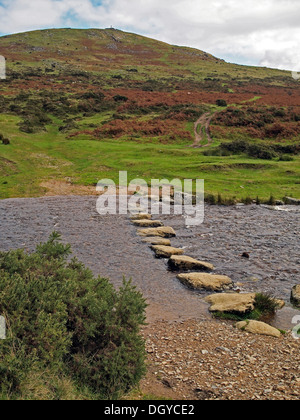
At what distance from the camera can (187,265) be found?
52.6ft

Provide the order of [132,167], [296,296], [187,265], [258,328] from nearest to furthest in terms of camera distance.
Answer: [258,328] < [296,296] < [187,265] < [132,167]

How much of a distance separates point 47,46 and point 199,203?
550 feet

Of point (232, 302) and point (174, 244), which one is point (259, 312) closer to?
point (232, 302)

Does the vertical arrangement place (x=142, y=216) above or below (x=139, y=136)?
below

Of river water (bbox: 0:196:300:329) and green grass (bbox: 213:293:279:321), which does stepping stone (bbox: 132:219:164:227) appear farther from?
green grass (bbox: 213:293:279:321)

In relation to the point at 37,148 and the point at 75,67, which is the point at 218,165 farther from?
the point at 75,67

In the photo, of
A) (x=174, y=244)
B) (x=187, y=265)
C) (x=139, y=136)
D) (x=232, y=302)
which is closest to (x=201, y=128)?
(x=139, y=136)

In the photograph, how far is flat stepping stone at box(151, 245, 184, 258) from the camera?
17.5 metres


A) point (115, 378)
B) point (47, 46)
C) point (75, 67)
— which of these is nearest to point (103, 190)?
point (115, 378)

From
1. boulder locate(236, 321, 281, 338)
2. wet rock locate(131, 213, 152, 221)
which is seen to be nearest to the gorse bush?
boulder locate(236, 321, 281, 338)

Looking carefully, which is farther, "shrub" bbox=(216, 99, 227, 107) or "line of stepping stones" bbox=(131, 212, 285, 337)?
"shrub" bbox=(216, 99, 227, 107)

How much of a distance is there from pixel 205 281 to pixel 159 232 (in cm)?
693

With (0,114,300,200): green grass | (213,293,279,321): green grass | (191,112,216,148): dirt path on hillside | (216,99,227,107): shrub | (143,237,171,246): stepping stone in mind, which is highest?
(216,99,227,107): shrub

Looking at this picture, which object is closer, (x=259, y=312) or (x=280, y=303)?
(x=259, y=312)
